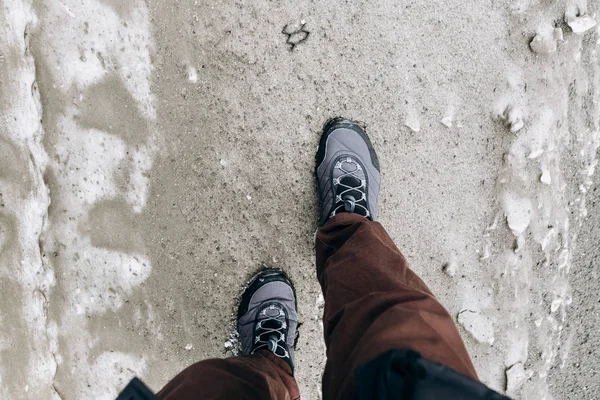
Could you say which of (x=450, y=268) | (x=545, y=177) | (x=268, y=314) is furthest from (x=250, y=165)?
(x=545, y=177)

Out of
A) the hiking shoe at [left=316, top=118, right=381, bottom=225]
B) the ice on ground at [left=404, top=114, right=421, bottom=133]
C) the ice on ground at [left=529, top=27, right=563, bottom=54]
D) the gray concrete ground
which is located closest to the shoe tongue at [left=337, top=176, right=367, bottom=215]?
the hiking shoe at [left=316, top=118, right=381, bottom=225]

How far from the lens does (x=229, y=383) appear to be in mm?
1267

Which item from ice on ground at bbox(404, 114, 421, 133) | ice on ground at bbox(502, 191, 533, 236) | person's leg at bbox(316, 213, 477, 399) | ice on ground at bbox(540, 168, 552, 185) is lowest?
person's leg at bbox(316, 213, 477, 399)

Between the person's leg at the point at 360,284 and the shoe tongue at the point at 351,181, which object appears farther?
the shoe tongue at the point at 351,181

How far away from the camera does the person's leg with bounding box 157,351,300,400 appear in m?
1.22

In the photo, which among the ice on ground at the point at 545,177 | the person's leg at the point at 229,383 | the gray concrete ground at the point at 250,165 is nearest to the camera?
the person's leg at the point at 229,383

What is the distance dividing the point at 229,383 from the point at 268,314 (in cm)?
47

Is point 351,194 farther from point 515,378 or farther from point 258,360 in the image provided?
point 515,378

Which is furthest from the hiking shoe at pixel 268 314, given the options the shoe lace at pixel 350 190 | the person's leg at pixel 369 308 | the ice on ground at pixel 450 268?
the ice on ground at pixel 450 268

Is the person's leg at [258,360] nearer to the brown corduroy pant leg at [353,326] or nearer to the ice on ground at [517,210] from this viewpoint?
the brown corduroy pant leg at [353,326]

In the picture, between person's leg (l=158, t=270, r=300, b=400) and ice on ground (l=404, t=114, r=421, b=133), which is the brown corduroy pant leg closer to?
person's leg (l=158, t=270, r=300, b=400)

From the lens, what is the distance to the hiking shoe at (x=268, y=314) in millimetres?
1696

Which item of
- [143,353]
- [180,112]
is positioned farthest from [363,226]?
[143,353]

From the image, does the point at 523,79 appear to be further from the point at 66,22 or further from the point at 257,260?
the point at 66,22
